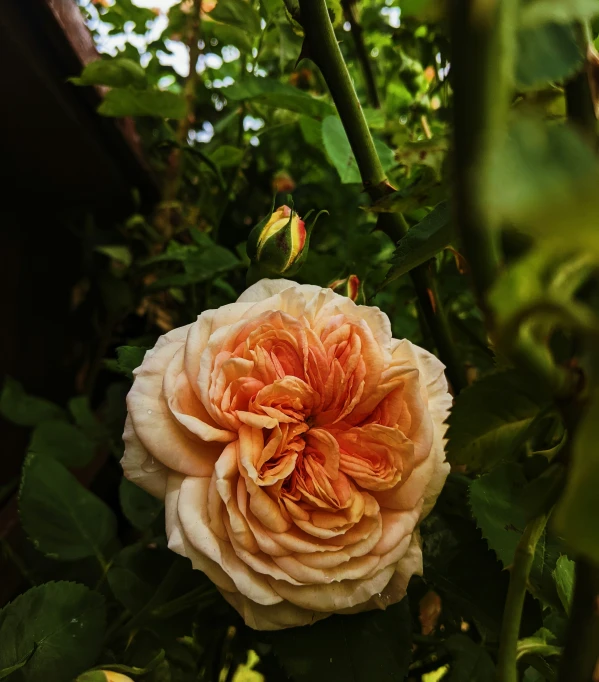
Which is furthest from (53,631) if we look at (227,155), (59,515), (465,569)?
(227,155)

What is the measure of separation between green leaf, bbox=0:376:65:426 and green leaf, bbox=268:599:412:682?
42 centimetres

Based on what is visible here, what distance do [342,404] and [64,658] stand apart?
20 cm

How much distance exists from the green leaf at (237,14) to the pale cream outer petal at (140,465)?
0.40m

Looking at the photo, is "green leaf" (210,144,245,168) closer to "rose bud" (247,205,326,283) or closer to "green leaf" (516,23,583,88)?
"rose bud" (247,205,326,283)

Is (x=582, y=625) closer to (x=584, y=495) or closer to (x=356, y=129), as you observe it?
(x=584, y=495)

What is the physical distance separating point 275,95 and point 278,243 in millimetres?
204

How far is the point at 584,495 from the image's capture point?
78mm

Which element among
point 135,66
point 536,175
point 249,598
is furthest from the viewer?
point 135,66

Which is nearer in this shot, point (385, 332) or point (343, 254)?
point (385, 332)

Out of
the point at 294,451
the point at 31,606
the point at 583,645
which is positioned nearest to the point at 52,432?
the point at 31,606

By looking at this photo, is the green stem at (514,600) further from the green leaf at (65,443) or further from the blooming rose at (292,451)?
the green leaf at (65,443)

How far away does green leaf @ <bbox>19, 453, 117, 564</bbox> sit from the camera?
397mm

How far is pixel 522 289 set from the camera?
0.08 m

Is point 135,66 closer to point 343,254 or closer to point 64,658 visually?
point 343,254
